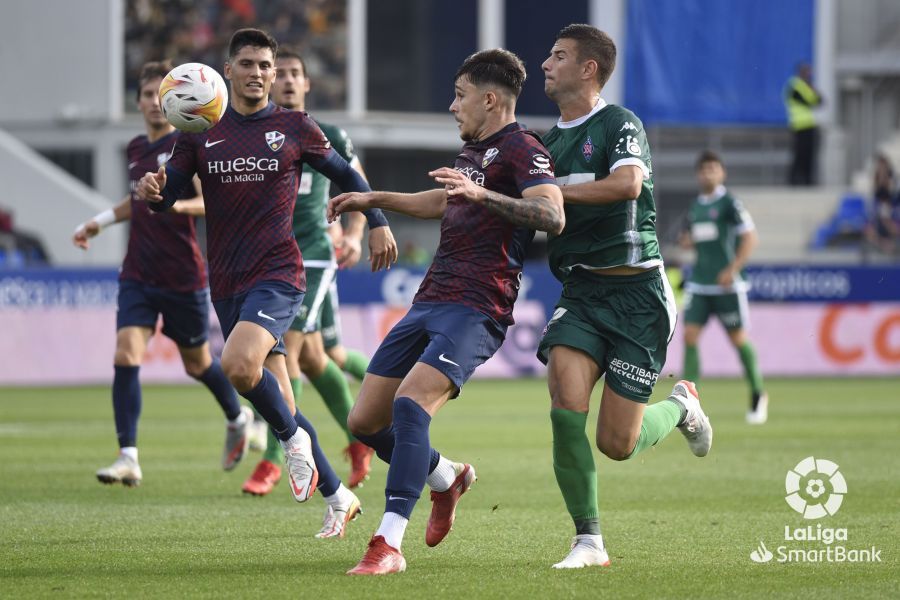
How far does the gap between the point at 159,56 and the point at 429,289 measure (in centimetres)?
2633

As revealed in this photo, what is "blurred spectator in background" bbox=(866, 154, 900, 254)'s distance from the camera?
25625mm

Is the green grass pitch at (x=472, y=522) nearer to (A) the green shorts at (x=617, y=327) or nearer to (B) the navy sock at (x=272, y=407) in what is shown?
(B) the navy sock at (x=272, y=407)

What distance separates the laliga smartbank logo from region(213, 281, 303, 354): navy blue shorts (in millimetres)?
2600

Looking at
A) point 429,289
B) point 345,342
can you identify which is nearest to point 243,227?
point 429,289

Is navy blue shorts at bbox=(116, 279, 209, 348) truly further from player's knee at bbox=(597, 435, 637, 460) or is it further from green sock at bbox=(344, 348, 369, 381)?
player's knee at bbox=(597, 435, 637, 460)

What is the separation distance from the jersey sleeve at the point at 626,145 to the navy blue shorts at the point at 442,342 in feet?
3.01

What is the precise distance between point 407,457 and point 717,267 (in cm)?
1017

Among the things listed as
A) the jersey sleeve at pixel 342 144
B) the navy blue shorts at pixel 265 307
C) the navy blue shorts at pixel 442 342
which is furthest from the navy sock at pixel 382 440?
the jersey sleeve at pixel 342 144

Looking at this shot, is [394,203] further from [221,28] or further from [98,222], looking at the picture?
[221,28]

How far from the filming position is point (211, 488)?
9.78 metres

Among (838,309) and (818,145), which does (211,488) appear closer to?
(838,309)

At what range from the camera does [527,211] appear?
612 centimetres

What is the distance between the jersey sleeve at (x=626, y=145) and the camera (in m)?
6.51

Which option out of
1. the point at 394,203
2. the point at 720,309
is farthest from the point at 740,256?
the point at 394,203
